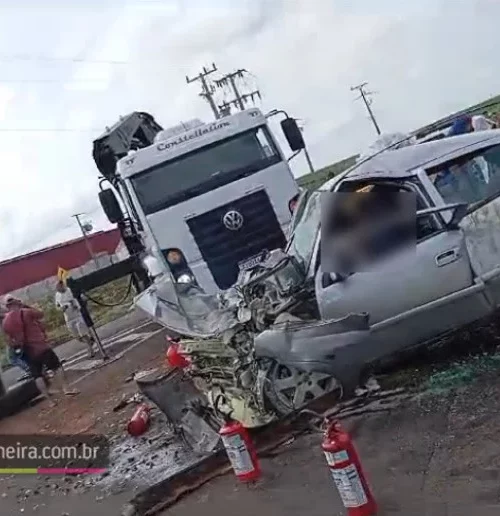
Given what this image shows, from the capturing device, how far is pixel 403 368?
695 centimetres

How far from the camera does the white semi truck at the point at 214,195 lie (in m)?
11.6

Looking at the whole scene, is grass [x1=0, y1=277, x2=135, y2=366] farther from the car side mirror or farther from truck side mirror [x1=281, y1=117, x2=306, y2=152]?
the car side mirror

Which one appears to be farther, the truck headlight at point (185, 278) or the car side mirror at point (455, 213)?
the truck headlight at point (185, 278)

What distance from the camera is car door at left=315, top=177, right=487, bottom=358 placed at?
20.7 feet

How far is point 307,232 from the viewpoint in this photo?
7.66m

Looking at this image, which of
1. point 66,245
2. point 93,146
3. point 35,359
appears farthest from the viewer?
point 66,245

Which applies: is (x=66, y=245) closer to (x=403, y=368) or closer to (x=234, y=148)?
Result: (x=234, y=148)

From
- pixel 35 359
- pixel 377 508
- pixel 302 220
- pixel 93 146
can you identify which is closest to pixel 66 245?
pixel 93 146

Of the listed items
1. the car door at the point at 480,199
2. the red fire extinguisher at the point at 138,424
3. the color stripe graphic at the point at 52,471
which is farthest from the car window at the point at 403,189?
the color stripe graphic at the point at 52,471

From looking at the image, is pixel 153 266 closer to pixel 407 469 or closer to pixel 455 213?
pixel 455 213

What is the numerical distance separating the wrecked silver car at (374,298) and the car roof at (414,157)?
0.03ft

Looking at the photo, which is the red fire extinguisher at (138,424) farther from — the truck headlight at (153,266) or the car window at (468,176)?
the truck headlight at (153,266)

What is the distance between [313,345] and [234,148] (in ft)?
20.4

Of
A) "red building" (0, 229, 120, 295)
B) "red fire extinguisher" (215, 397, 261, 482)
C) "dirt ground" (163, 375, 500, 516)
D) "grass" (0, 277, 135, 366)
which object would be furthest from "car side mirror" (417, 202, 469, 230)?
"red building" (0, 229, 120, 295)
